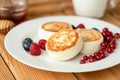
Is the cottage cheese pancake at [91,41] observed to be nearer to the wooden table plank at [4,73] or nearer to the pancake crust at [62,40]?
the pancake crust at [62,40]

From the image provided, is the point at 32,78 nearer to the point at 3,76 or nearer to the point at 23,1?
the point at 3,76

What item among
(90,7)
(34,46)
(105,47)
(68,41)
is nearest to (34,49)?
(34,46)

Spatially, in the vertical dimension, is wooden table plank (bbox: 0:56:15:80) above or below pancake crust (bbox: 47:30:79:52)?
below

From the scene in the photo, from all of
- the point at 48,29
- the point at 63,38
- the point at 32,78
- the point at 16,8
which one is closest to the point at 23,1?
the point at 16,8

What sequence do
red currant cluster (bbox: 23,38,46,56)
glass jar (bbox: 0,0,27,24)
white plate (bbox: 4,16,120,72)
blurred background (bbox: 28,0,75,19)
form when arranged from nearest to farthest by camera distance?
1. white plate (bbox: 4,16,120,72)
2. red currant cluster (bbox: 23,38,46,56)
3. glass jar (bbox: 0,0,27,24)
4. blurred background (bbox: 28,0,75,19)

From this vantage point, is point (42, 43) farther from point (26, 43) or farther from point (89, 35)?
point (89, 35)

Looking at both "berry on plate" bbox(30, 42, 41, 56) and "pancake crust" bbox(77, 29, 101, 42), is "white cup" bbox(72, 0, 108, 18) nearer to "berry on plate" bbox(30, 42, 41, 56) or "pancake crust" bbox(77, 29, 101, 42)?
"pancake crust" bbox(77, 29, 101, 42)

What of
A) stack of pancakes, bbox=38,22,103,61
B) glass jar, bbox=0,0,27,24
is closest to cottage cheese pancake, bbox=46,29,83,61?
stack of pancakes, bbox=38,22,103,61
